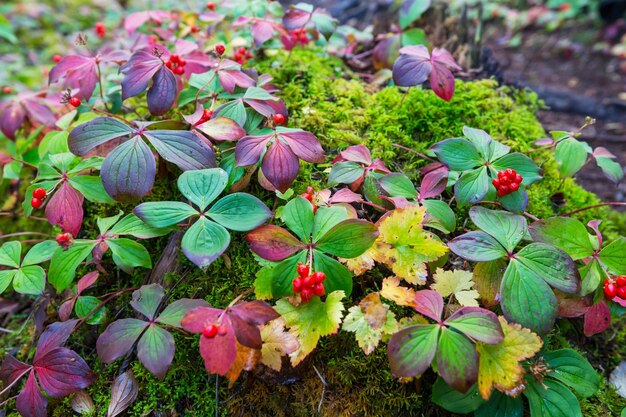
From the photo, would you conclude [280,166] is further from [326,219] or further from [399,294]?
[399,294]

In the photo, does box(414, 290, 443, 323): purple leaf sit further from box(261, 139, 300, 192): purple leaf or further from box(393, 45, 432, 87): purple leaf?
box(393, 45, 432, 87): purple leaf

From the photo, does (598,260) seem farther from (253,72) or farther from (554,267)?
(253,72)

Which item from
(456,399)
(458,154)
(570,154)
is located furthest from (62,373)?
(570,154)

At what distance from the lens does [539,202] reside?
250 centimetres

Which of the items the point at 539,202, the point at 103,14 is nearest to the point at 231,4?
the point at 539,202

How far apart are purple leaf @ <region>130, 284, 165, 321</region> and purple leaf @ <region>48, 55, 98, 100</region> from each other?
4.53 feet

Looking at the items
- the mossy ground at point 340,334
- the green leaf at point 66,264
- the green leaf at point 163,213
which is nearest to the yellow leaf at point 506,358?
the mossy ground at point 340,334

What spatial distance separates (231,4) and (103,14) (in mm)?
5462

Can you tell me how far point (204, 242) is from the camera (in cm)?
177

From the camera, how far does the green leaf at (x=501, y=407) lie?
69.8 inches

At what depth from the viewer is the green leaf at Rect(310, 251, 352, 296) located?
5.96ft

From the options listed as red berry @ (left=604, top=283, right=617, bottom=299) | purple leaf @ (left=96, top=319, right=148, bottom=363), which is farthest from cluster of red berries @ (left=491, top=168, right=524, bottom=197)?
purple leaf @ (left=96, top=319, right=148, bottom=363)

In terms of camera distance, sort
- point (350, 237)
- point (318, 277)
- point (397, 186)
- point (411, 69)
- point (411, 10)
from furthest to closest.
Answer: point (411, 10) < point (411, 69) < point (397, 186) < point (350, 237) < point (318, 277)

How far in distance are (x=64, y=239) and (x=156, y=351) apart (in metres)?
0.66
